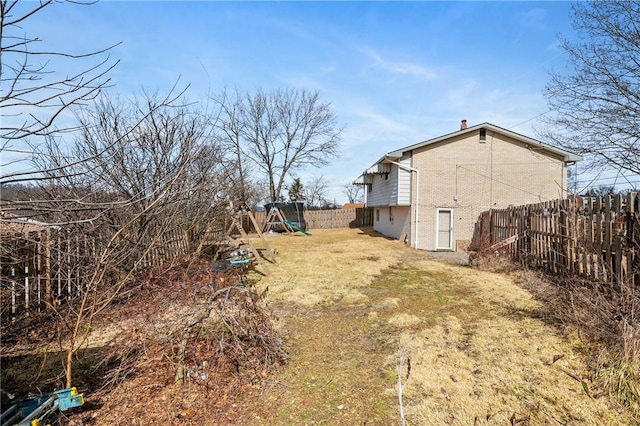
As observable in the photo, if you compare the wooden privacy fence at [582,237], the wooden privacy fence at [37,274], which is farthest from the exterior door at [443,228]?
the wooden privacy fence at [37,274]

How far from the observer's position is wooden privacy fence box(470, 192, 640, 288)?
5.02 metres

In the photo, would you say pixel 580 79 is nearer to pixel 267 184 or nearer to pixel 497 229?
pixel 497 229

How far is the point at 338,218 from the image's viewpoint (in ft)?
92.8

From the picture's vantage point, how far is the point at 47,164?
6.17 meters

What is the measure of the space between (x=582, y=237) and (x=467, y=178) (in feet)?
29.0

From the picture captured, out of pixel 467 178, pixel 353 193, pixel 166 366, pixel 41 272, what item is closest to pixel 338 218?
pixel 467 178

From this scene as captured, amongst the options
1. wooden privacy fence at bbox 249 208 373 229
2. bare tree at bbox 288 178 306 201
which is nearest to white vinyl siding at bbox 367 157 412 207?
wooden privacy fence at bbox 249 208 373 229

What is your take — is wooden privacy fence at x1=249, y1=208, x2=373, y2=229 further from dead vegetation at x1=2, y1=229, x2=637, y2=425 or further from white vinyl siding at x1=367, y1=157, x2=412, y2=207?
dead vegetation at x1=2, y1=229, x2=637, y2=425

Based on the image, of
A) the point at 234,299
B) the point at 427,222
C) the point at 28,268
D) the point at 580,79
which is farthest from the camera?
the point at 427,222

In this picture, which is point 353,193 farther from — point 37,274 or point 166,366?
point 166,366

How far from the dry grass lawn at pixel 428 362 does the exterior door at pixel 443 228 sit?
7446 millimetres

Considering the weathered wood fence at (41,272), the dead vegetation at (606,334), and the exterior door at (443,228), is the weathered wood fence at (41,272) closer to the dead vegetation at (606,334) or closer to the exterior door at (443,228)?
the dead vegetation at (606,334)

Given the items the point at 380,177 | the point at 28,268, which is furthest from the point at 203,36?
the point at 380,177

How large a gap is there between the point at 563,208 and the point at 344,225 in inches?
853
